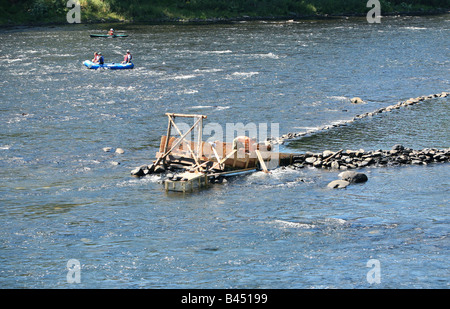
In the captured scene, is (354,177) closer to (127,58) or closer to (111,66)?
(127,58)

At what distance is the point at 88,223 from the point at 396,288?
13.2 m

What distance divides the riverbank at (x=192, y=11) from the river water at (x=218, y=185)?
124 feet

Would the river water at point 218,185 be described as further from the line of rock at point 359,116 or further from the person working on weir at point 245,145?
the person working on weir at point 245,145

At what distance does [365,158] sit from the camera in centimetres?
→ 3706

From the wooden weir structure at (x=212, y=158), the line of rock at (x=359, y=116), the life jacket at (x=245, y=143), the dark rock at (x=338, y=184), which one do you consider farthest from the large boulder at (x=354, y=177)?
the line of rock at (x=359, y=116)

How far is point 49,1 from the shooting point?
115500 millimetres

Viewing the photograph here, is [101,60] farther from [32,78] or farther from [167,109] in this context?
[167,109]

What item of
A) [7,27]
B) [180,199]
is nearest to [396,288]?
[180,199]

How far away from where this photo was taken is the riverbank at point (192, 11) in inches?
4434

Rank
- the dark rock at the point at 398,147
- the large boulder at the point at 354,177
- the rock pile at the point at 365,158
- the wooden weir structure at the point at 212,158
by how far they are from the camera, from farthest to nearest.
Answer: the dark rock at the point at 398,147, the rock pile at the point at 365,158, the wooden weir structure at the point at 212,158, the large boulder at the point at 354,177

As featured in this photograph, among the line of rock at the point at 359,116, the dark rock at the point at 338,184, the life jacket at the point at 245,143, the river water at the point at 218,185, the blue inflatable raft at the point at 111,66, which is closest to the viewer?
the river water at the point at 218,185

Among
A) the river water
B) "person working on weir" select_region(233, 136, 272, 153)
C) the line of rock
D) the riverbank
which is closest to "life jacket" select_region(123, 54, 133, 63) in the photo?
the river water

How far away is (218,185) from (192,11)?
9087 centimetres
